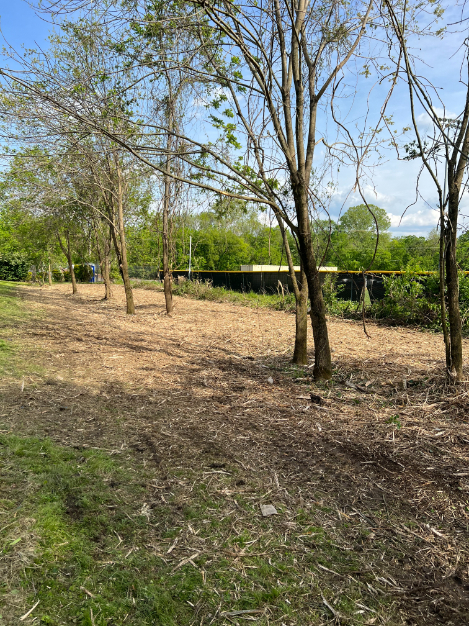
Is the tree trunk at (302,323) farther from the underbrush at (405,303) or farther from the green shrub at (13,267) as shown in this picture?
the green shrub at (13,267)

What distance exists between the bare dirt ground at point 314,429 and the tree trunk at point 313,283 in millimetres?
324

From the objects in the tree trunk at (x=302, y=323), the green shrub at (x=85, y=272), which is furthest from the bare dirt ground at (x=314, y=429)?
the green shrub at (x=85, y=272)

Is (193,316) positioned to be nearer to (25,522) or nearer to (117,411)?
(117,411)

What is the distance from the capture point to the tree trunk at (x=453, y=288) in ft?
14.4

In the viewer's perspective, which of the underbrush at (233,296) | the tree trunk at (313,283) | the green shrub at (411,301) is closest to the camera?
the tree trunk at (313,283)

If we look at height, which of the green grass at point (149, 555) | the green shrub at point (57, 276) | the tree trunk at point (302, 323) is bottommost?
the green grass at point (149, 555)

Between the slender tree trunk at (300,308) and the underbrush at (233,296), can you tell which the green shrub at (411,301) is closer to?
the underbrush at (233,296)

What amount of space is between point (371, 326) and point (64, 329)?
7.50m

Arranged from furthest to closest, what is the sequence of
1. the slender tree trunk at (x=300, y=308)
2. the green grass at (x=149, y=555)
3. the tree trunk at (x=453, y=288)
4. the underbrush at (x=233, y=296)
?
the underbrush at (x=233, y=296) < the slender tree trunk at (x=300, y=308) < the tree trunk at (x=453, y=288) < the green grass at (x=149, y=555)

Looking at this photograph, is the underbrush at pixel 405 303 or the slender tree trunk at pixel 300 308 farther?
the underbrush at pixel 405 303

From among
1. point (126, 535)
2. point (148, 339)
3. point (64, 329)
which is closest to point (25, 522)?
point (126, 535)

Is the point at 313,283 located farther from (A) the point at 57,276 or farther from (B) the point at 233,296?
(A) the point at 57,276

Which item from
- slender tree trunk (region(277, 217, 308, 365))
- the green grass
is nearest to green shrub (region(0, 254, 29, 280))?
slender tree trunk (region(277, 217, 308, 365))

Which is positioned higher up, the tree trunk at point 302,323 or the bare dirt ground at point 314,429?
the tree trunk at point 302,323
